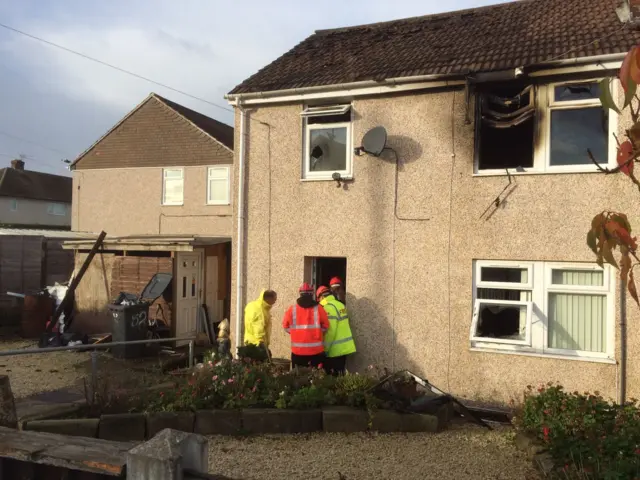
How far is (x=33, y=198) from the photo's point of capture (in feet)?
118

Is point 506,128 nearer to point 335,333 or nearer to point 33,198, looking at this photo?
point 335,333

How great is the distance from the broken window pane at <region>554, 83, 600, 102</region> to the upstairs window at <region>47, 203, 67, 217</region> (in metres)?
36.2

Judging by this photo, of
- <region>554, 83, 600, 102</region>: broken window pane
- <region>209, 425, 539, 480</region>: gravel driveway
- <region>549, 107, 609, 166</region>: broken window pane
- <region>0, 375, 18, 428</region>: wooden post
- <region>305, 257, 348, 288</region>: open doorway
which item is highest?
<region>554, 83, 600, 102</region>: broken window pane

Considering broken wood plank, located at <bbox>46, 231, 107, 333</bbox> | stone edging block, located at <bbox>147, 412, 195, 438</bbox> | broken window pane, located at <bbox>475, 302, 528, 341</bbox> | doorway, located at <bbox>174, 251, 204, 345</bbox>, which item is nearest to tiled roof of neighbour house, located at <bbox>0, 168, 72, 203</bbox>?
broken wood plank, located at <bbox>46, 231, 107, 333</bbox>

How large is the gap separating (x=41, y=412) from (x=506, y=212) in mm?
6320

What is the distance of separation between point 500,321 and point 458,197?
1.85 meters

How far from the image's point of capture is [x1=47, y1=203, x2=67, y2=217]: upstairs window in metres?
37.1

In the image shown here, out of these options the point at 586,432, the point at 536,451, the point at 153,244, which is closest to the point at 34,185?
the point at 153,244

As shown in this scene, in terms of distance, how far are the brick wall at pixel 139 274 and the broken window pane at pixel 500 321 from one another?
24.2ft

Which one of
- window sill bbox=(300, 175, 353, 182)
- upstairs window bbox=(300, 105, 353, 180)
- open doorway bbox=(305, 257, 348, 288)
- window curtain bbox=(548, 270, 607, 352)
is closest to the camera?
window curtain bbox=(548, 270, 607, 352)

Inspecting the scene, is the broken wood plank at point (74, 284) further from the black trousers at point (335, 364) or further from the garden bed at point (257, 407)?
the black trousers at point (335, 364)

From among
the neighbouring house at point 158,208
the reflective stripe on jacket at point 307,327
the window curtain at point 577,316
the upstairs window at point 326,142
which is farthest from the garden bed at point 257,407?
the neighbouring house at point 158,208

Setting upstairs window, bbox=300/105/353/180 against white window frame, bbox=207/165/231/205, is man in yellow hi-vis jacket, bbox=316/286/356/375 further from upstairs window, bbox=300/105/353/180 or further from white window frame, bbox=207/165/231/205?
white window frame, bbox=207/165/231/205

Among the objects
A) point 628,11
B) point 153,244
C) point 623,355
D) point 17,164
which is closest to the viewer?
point 623,355
